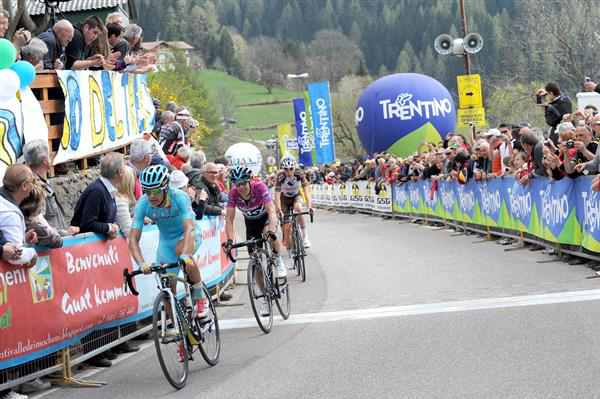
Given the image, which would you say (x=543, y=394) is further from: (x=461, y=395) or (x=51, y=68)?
(x=51, y=68)

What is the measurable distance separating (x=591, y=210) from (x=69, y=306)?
25.8ft

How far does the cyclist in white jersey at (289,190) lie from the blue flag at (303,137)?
1103 inches

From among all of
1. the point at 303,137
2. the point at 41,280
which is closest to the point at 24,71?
the point at 41,280

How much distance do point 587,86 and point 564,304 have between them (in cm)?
814

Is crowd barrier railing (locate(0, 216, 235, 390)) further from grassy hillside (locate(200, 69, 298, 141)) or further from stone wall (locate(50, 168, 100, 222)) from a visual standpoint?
grassy hillside (locate(200, 69, 298, 141))

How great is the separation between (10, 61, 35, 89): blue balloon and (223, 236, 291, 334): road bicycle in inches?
123

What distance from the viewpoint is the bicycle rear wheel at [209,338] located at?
27.6 feet

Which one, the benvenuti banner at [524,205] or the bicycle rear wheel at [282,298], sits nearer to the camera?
the bicycle rear wheel at [282,298]

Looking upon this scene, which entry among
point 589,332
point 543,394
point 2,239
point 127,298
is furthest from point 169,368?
point 589,332

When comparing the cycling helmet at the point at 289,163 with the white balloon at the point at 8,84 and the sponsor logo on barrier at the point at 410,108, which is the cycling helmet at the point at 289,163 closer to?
the white balloon at the point at 8,84

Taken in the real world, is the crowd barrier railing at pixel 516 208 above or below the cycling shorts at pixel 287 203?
below

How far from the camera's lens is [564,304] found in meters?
10.1

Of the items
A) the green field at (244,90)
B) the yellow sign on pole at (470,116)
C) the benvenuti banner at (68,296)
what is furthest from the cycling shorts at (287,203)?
the green field at (244,90)

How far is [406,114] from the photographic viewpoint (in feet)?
135
